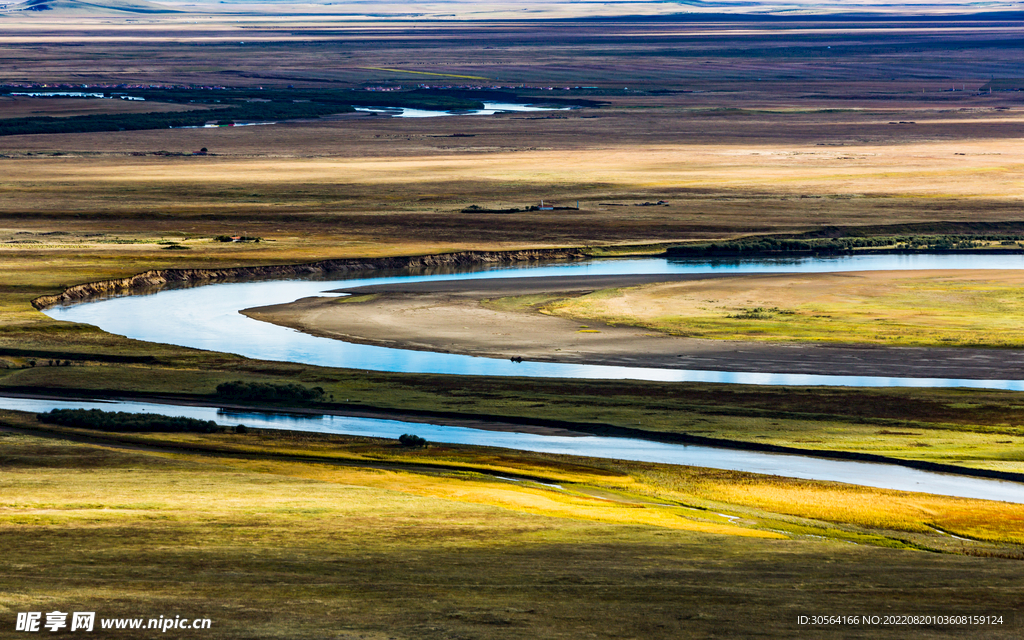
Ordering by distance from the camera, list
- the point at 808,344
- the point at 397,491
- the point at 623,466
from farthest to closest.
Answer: the point at 808,344, the point at 623,466, the point at 397,491

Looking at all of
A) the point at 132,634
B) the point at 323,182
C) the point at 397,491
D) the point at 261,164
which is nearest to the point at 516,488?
the point at 397,491

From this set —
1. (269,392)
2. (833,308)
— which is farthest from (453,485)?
(833,308)

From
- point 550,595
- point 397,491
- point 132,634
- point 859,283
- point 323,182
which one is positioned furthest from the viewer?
point 323,182

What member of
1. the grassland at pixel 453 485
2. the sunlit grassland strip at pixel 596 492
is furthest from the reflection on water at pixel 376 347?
the sunlit grassland strip at pixel 596 492

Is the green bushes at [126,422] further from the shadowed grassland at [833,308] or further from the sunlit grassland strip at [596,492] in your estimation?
the shadowed grassland at [833,308]

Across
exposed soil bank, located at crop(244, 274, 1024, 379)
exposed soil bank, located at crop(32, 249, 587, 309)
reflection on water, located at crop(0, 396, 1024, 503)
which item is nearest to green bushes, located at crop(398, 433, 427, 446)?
reflection on water, located at crop(0, 396, 1024, 503)

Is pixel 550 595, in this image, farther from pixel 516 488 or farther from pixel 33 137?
pixel 33 137
